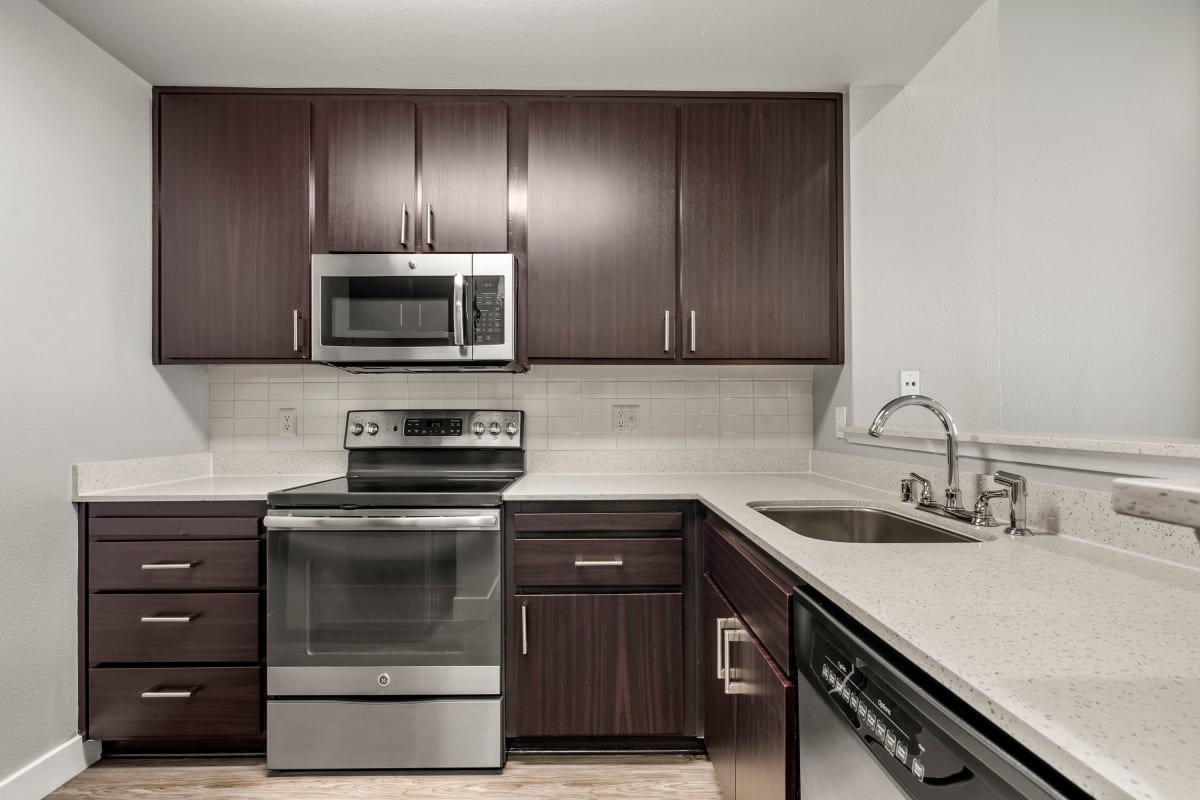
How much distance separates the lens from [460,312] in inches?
79.4

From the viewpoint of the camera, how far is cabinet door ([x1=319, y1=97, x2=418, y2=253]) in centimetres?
215

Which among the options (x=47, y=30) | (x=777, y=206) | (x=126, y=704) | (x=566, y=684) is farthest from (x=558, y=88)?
(x=126, y=704)

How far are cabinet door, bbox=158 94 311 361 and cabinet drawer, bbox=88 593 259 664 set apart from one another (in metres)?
0.86

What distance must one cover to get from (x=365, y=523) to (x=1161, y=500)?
1839 mm

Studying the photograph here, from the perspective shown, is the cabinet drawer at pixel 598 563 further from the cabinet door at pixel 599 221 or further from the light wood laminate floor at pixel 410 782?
the cabinet door at pixel 599 221

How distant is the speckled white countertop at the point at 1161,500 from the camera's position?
1.16ft

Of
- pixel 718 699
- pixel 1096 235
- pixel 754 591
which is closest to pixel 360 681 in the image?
pixel 718 699

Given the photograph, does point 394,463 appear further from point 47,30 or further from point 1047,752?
point 1047,752

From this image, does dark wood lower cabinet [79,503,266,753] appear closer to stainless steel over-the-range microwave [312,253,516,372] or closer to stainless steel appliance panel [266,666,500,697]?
stainless steel appliance panel [266,666,500,697]

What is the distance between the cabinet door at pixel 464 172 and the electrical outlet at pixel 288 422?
95 centimetres

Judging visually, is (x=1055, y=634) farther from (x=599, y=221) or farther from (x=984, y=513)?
(x=599, y=221)

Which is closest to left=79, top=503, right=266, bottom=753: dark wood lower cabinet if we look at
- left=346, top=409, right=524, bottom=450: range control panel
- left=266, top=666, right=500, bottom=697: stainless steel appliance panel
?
left=266, top=666, right=500, bottom=697: stainless steel appliance panel

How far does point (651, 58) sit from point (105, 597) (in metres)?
2.45

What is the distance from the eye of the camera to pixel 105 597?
185 centimetres
